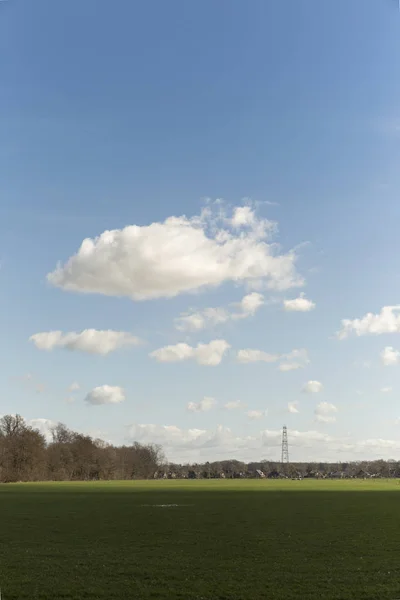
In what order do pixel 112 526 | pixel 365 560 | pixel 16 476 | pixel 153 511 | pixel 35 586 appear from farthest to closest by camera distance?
pixel 16 476 → pixel 153 511 → pixel 112 526 → pixel 365 560 → pixel 35 586

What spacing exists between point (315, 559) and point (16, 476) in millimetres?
149865

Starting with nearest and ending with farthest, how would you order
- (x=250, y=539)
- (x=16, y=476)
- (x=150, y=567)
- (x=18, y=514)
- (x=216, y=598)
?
(x=216, y=598), (x=150, y=567), (x=250, y=539), (x=18, y=514), (x=16, y=476)

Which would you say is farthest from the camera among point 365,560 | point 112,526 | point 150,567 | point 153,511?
point 153,511

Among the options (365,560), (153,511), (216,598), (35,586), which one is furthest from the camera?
(153,511)

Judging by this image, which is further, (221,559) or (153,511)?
(153,511)

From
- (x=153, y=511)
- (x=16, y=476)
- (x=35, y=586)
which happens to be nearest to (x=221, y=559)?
(x=35, y=586)

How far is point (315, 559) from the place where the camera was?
Answer: 22.7 metres

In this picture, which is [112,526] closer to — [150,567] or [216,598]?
[150,567]

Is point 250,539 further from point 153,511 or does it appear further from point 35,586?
point 153,511

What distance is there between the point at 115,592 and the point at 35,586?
258cm

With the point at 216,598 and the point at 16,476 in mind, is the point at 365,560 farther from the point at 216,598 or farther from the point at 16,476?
the point at 16,476

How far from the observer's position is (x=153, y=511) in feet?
155

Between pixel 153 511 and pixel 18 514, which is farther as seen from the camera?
pixel 153 511

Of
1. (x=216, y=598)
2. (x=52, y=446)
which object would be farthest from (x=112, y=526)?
(x=52, y=446)
